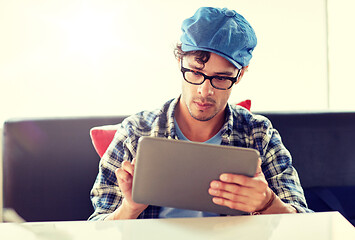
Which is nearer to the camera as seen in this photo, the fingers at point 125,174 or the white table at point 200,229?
the white table at point 200,229

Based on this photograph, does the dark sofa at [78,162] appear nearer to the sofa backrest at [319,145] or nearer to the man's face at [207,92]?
the sofa backrest at [319,145]

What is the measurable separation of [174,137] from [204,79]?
229mm

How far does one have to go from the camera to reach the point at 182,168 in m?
0.83

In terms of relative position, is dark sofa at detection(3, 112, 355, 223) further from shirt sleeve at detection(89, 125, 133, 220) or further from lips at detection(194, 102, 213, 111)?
lips at detection(194, 102, 213, 111)

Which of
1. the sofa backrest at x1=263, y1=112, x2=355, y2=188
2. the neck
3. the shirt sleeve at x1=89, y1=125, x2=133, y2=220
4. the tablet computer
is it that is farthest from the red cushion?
the sofa backrest at x1=263, y1=112, x2=355, y2=188

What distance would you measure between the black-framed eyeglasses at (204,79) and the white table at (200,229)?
54cm

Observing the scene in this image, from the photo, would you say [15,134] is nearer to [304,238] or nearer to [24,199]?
[24,199]

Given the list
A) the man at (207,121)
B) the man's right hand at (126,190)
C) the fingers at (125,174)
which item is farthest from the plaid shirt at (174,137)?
the fingers at (125,174)

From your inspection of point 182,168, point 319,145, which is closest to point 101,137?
point 182,168

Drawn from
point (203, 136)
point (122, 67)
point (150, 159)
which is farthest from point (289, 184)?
point (122, 67)

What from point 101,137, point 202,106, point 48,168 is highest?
point 202,106

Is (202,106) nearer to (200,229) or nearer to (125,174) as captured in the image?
(125,174)

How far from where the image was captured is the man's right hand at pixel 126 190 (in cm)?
93

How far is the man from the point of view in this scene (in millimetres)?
1194
